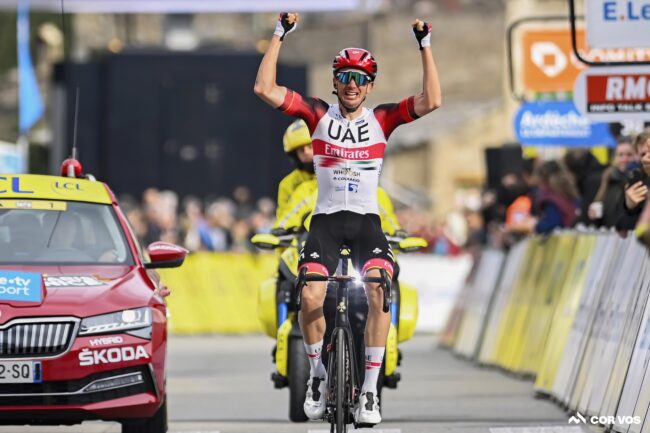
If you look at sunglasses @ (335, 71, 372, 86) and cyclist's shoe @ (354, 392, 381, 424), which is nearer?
cyclist's shoe @ (354, 392, 381, 424)

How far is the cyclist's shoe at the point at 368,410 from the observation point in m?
10.4

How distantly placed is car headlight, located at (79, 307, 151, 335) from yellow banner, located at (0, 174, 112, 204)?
4.60ft

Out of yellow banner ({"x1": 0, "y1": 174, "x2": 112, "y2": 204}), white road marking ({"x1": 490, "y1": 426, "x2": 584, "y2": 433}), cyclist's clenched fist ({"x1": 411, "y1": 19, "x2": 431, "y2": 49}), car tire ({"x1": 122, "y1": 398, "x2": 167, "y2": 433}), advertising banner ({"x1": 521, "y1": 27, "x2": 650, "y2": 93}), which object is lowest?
white road marking ({"x1": 490, "y1": 426, "x2": 584, "y2": 433})

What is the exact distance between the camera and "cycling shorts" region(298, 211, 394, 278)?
34.5ft

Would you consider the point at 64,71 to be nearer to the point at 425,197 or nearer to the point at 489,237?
the point at 489,237

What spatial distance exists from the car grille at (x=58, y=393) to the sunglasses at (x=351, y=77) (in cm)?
204

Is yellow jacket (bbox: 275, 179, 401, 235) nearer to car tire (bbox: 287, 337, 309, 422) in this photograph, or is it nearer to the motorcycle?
the motorcycle

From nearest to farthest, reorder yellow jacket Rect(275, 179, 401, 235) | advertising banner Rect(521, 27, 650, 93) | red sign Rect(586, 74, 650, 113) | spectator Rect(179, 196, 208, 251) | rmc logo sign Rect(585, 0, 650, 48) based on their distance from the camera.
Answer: yellow jacket Rect(275, 179, 401, 235), rmc logo sign Rect(585, 0, 650, 48), red sign Rect(586, 74, 650, 113), advertising banner Rect(521, 27, 650, 93), spectator Rect(179, 196, 208, 251)

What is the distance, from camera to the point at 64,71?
34.2m

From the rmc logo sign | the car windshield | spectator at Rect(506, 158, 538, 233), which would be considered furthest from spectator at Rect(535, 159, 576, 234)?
the car windshield

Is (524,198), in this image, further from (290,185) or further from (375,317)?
(375,317)

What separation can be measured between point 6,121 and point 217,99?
47.8 metres

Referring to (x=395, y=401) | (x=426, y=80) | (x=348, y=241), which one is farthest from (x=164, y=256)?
(x=395, y=401)

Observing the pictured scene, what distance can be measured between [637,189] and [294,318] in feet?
8.14
